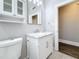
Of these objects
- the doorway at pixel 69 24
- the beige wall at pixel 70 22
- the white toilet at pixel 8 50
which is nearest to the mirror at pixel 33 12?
the white toilet at pixel 8 50

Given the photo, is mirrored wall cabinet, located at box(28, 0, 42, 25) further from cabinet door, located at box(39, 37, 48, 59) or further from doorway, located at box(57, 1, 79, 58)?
doorway, located at box(57, 1, 79, 58)

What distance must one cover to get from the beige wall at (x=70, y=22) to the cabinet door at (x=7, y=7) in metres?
3.25

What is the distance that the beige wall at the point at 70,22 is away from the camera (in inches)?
143

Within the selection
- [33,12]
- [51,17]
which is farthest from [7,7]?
[51,17]

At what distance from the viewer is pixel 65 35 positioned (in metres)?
4.18

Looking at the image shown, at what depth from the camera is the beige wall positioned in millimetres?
3637

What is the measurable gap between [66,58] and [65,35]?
7.20ft

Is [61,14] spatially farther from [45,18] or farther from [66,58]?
[66,58]

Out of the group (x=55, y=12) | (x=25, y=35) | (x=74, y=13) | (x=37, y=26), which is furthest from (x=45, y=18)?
(x=74, y=13)

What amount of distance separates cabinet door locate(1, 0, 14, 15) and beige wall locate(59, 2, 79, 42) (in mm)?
3252

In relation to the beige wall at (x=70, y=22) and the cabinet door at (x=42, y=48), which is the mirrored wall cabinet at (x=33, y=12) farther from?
the beige wall at (x=70, y=22)

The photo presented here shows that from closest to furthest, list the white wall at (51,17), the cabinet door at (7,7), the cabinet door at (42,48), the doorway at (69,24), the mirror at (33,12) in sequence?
the cabinet door at (7,7)
the cabinet door at (42,48)
the mirror at (33,12)
the white wall at (51,17)
the doorway at (69,24)

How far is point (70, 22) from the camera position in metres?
3.89

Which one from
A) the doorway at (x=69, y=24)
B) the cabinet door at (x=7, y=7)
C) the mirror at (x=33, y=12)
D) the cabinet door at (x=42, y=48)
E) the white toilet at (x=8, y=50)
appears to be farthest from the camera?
the doorway at (x=69, y=24)
